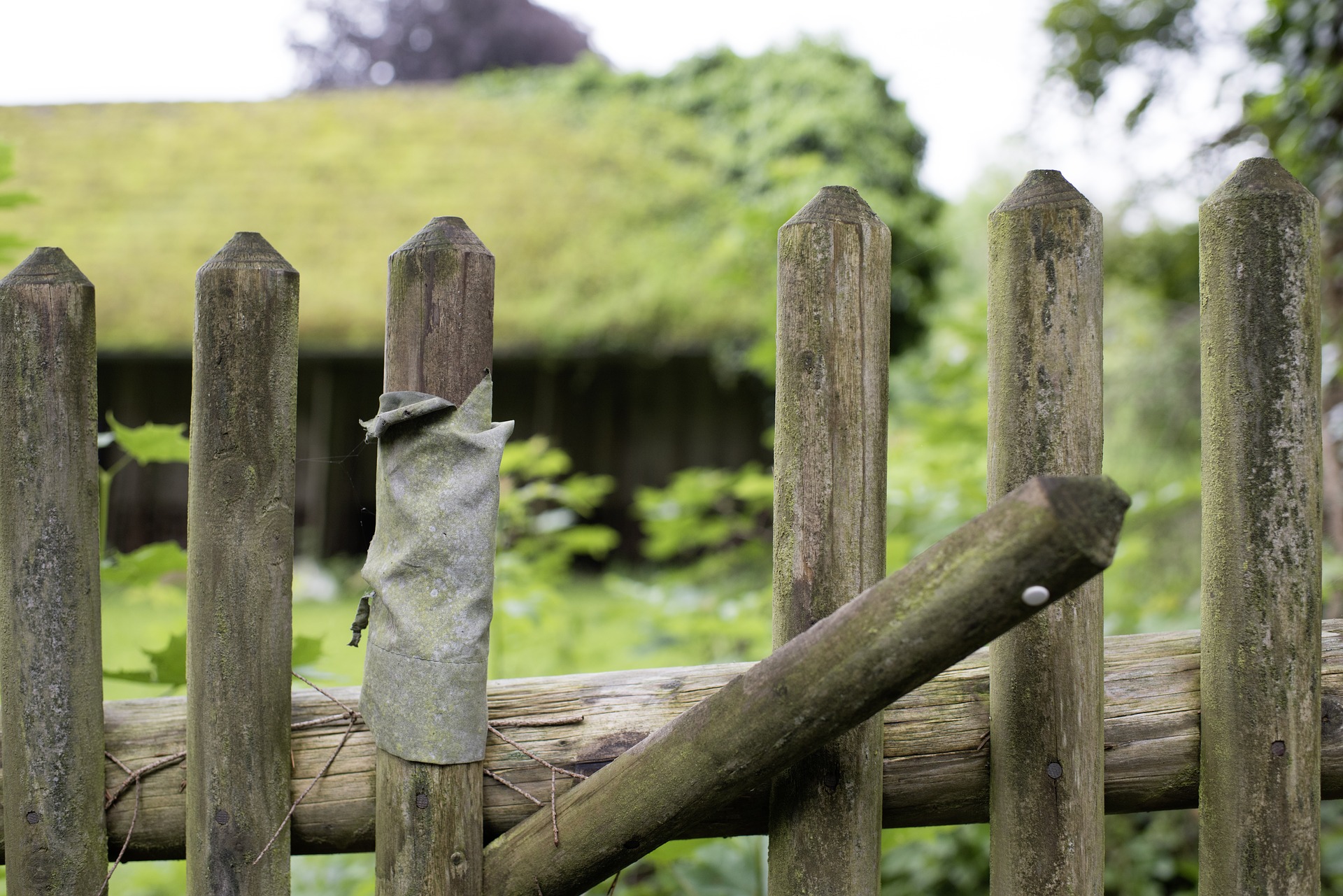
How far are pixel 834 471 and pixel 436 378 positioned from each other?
45cm

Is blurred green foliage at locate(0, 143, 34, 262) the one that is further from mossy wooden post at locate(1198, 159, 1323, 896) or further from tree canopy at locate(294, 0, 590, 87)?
tree canopy at locate(294, 0, 590, 87)

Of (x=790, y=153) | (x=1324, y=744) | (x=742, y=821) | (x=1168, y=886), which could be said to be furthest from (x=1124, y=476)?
(x=790, y=153)

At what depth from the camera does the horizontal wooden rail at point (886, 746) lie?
0.99 meters

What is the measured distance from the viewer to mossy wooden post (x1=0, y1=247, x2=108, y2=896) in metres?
1.01

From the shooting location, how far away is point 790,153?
7.86 m

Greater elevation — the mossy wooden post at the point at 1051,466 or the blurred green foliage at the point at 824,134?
the blurred green foliage at the point at 824,134

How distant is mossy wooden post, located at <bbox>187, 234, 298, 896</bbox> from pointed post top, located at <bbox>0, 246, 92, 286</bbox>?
167 millimetres

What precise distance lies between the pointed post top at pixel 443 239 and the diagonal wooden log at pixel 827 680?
0.55m

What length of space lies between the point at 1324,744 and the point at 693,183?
24.8 ft

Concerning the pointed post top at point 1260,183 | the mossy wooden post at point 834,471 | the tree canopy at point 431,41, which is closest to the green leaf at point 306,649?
the mossy wooden post at point 834,471

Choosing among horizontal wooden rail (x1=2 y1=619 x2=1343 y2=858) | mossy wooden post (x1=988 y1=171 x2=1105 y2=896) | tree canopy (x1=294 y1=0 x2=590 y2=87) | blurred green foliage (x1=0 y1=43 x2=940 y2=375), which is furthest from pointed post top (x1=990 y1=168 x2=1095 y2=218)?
tree canopy (x1=294 y1=0 x2=590 y2=87)

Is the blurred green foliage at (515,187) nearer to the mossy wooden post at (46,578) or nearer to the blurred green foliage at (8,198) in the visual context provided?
the blurred green foliage at (8,198)

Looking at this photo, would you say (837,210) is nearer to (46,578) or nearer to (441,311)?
(441,311)

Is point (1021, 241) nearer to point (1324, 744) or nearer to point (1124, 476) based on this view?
point (1324, 744)
